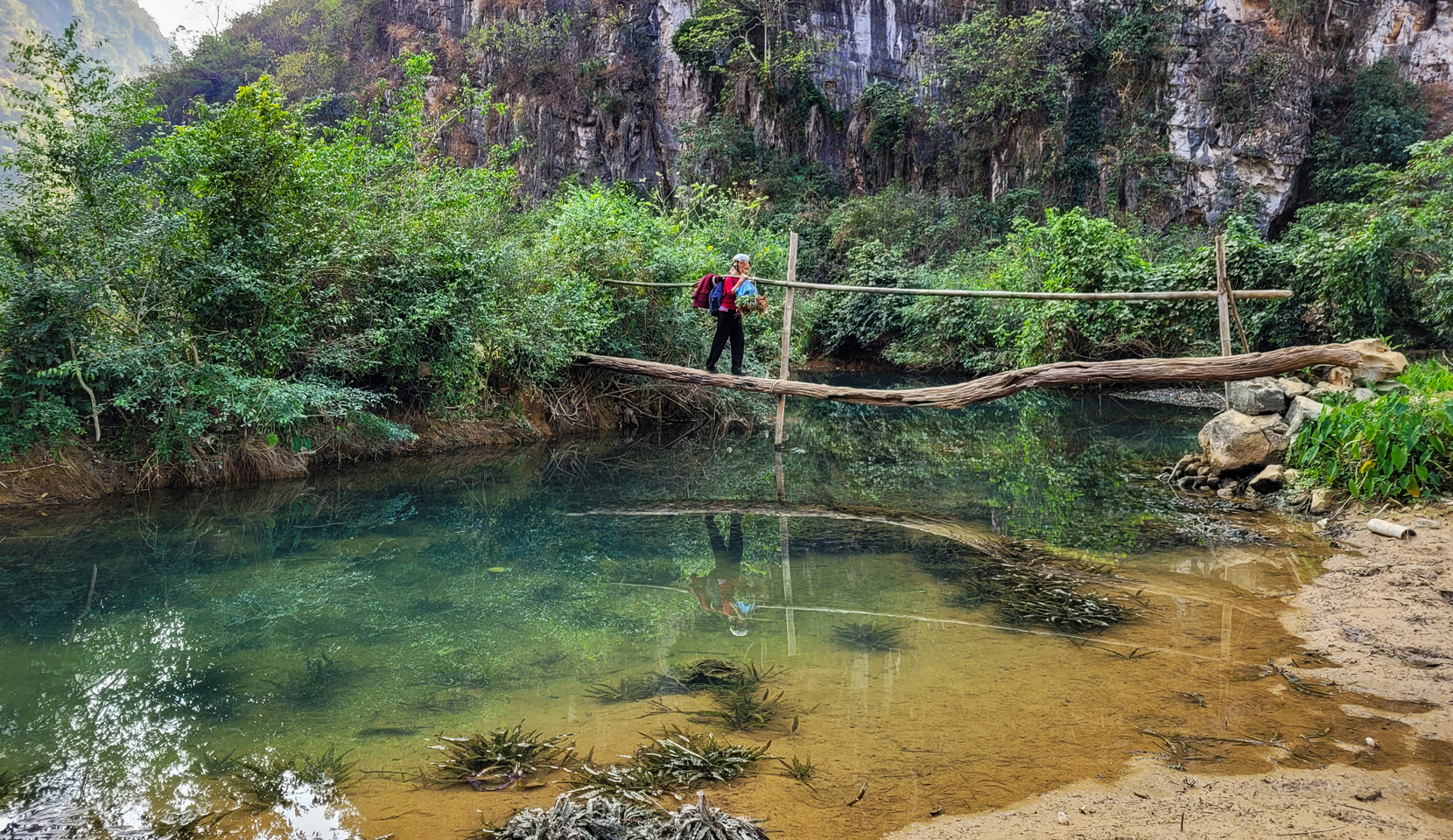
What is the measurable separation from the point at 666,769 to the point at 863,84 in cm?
2545

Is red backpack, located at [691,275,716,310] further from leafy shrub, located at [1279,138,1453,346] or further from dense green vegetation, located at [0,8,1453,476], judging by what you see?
leafy shrub, located at [1279,138,1453,346]

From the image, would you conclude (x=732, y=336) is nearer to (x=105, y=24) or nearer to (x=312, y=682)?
(x=312, y=682)

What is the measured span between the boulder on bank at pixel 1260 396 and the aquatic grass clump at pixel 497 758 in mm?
6597

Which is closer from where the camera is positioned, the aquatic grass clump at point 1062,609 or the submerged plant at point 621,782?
the submerged plant at point 621,782

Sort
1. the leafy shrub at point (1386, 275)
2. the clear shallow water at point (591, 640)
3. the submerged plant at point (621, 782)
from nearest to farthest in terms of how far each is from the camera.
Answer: the submerged plant at point (621, 782)
the clear shallow water at point (591, 640)
the leafy shrub at point (1386, 275)

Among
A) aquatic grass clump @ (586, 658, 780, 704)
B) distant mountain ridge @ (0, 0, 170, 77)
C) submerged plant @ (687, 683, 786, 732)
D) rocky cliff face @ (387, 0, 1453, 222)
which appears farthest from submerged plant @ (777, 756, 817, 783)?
distant mountain ridge @ (0, 0, 170, 77)

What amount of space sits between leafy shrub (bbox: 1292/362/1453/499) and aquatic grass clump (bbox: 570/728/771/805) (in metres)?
4.96

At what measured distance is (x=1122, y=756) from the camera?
105 inches

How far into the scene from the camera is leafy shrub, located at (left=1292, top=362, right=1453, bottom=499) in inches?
204

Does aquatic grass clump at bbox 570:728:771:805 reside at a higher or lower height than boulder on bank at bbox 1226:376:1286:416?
lower

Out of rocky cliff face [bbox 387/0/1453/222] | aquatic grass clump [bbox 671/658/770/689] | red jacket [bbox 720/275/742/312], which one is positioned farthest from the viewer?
rocky cliff face [bbox 387/0/1453/222]

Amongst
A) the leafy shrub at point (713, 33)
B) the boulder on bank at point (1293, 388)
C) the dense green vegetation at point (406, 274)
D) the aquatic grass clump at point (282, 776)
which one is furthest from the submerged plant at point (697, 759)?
the leafy shrub at point (713, 33)

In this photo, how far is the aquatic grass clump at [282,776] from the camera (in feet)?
8.50

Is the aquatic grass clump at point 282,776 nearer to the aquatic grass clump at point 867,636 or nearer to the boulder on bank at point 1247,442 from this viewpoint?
the aquatic grass clump at point 867,636
